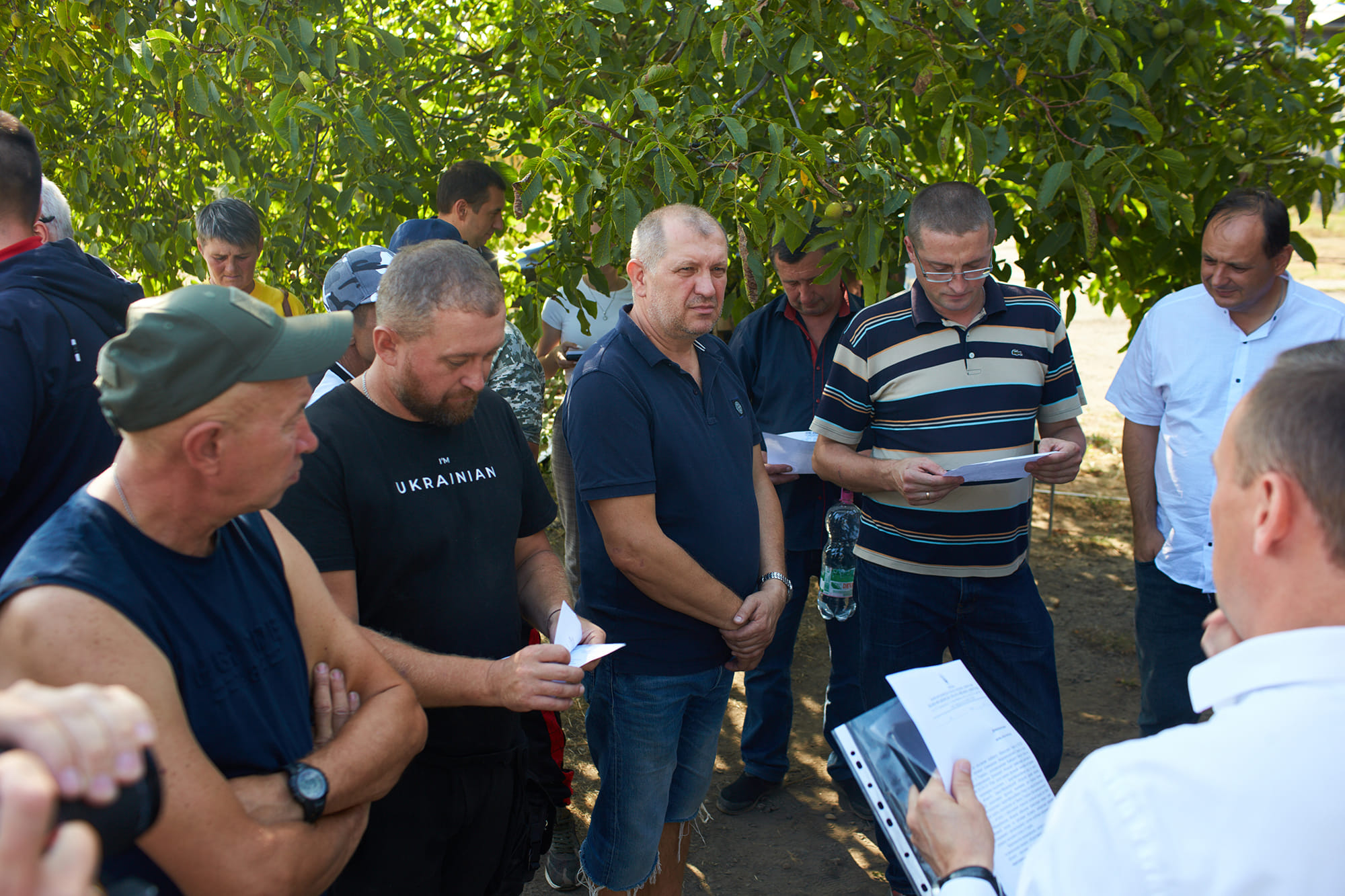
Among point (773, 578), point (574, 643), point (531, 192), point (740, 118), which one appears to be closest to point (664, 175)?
point (531, 192)

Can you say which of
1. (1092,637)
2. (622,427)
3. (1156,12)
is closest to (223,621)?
(622,427)

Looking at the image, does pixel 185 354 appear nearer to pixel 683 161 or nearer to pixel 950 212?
pixel 683 161

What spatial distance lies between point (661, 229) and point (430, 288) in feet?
2.88

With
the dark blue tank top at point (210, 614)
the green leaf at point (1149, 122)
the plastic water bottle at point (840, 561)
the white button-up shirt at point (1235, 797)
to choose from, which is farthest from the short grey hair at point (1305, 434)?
the plastic water bottle at point (840, 561)

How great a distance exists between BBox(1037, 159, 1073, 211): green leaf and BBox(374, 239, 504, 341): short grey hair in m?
2.07

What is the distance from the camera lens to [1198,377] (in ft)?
10.2

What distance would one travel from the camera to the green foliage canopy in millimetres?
3314

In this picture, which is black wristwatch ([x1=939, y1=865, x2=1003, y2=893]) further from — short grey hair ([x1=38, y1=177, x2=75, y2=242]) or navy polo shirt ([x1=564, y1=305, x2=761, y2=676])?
short grey hair ([x1=38, y1=177, x2=75, y2=242])

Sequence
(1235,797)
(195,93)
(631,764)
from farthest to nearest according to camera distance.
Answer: (195,93) < (631,764) < (1235,797)

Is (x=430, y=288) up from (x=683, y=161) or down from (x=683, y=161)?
down

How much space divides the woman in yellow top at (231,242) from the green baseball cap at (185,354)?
277 cm

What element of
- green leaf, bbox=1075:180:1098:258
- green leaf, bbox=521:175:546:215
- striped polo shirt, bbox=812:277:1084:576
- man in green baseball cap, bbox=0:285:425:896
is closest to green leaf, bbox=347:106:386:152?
green leaf, bbox=521:175:546:215

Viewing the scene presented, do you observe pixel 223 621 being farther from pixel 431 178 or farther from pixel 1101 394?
pixel 1101 394

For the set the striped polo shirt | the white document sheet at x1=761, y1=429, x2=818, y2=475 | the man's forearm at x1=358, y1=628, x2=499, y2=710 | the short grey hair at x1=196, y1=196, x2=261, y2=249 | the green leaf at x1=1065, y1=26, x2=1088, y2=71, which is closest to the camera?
the man's forearm at x1=358, y1=628, x2=499, y2=710
